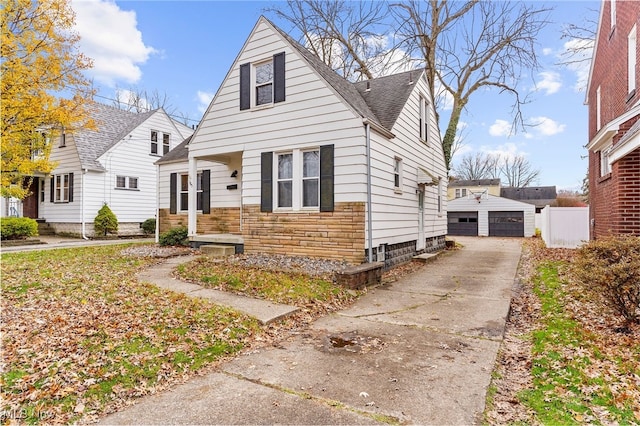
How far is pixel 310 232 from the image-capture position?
9281 mm

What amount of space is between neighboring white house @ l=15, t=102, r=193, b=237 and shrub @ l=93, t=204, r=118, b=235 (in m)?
0.53

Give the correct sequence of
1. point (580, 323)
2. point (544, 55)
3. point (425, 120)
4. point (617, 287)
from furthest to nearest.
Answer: point (544, 55), point (425, 120), point (580, 323), point (617, 287)

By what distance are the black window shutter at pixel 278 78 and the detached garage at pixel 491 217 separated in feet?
76.7

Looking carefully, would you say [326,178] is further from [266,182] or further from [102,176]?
[102,176]

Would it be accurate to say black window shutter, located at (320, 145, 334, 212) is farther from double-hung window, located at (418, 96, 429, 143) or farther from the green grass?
double-hung window, located at (418, 96, 429, 143)

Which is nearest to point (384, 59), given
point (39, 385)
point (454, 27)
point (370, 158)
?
point (454, 27)

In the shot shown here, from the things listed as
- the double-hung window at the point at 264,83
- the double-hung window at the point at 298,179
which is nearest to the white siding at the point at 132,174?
the double-hung window at the point at 264,83

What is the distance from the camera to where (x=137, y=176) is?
19641mm

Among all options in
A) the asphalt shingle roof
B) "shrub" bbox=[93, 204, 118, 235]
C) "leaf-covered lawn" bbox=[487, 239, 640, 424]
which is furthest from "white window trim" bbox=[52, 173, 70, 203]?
"leaf-covered lawn" bbox=[487, 239, 640, 424]

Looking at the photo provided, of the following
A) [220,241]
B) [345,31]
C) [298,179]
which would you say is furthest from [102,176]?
[345,31]

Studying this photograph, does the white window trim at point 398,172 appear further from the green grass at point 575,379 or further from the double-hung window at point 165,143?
the double-hung window at point 165,143

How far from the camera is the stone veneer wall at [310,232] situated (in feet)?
28.3

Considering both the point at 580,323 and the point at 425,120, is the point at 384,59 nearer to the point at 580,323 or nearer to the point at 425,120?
the point at 425,120

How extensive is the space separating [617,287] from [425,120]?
10.2 metres
